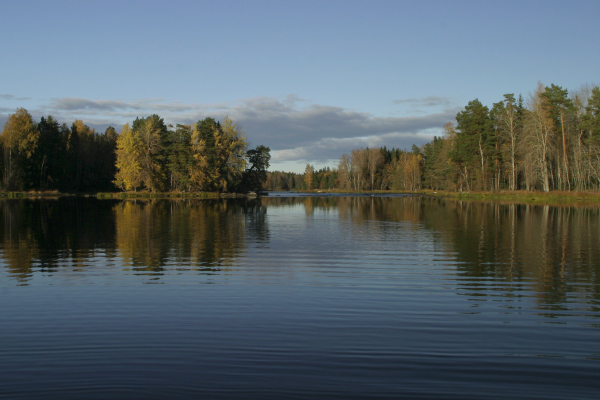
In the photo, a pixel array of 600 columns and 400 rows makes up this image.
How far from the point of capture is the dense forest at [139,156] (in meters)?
83.4

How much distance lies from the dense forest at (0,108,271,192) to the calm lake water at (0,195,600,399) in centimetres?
7048

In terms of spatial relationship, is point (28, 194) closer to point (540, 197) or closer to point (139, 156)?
point (139, 156)

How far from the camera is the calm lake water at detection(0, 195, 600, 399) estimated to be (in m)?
6.30

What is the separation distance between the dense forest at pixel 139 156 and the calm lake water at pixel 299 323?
7048cm

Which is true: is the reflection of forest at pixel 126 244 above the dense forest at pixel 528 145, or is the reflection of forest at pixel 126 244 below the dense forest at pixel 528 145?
below

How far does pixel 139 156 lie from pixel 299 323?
84005mm

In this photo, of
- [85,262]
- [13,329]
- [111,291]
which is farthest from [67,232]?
[13,329]

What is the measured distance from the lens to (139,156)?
8662 centimetres

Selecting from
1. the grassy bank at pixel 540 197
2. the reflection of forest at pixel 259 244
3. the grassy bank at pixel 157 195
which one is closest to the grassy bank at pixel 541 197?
the grassy bank at pixel 540 197

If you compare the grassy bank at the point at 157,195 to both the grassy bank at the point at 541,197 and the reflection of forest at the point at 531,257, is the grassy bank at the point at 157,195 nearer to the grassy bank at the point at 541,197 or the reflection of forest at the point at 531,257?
the grassy bank at the point at 541,197

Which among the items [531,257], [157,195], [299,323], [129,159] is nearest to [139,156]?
[129,159]

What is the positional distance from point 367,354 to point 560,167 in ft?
258

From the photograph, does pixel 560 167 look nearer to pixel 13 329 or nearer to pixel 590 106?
pixel 590 106

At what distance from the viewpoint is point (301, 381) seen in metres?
6.31
